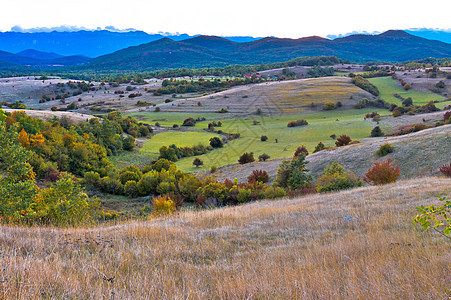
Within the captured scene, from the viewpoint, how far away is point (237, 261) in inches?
192

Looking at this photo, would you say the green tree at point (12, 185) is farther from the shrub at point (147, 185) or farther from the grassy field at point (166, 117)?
the grassy field at point (166, 117)

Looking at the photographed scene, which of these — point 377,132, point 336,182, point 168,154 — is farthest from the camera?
point 377,132

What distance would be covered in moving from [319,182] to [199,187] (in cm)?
811

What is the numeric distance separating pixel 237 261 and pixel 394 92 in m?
92.6

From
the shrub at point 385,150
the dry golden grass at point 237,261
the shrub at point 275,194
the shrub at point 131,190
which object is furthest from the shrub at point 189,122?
the dry golden grass at point 237,261

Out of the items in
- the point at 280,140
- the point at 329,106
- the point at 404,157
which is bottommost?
the point at 280,140

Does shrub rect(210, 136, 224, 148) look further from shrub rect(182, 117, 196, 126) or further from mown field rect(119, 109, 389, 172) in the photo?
shrub rect(182, 117, 196, 126)

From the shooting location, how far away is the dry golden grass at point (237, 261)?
341 centimetres

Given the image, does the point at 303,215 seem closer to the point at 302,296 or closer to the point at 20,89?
the point at 302,296

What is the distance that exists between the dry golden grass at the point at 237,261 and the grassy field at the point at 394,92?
250 feet

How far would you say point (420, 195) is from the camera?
9.91 meters

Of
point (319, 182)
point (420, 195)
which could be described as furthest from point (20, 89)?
point (420, 195)

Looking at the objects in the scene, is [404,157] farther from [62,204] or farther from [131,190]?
[62,204]

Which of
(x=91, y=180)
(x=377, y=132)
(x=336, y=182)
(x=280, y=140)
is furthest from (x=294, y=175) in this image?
(x=377, y=132)
